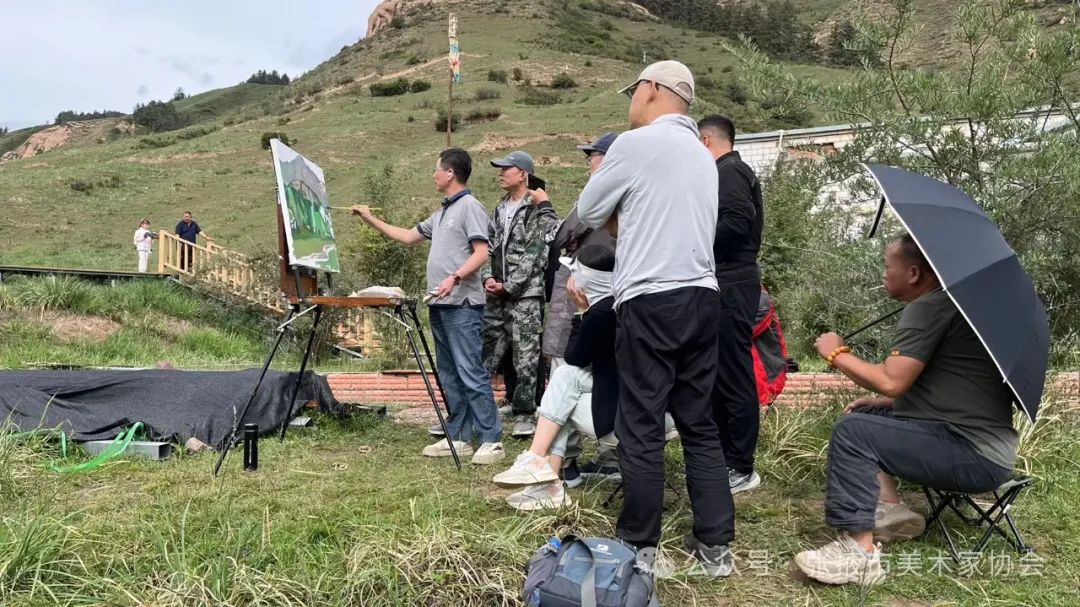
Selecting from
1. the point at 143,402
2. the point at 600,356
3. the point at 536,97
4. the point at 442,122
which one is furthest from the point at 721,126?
the point at 536,97

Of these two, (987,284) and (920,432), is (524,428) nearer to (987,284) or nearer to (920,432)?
(920,432)

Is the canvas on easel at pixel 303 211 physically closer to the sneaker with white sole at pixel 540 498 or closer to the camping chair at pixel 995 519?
the sneaker with white sole at pixel 540 498

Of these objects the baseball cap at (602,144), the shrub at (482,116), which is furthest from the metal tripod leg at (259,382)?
the shrub at (482,116)

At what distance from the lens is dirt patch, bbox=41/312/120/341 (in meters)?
10.6

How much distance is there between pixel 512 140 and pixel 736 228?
123 feet

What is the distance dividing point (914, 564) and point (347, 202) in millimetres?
28076

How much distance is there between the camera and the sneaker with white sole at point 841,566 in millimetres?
2682

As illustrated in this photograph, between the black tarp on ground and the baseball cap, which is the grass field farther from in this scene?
the baseball cap

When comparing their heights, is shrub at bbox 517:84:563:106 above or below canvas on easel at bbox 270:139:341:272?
above

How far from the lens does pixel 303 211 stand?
4582 mm

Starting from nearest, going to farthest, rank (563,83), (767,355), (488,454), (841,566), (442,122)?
(841,566) → (767,355) → (488,454) → (442,122) → (563,83)

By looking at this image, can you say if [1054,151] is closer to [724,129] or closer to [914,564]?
[724,129]

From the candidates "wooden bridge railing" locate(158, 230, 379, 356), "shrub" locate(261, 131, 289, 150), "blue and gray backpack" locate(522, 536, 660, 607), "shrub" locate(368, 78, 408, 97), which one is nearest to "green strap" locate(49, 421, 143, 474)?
"blue and gray backpack" locate(522, 536, 660, 607)

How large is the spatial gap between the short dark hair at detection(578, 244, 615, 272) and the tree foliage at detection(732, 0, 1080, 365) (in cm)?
258
